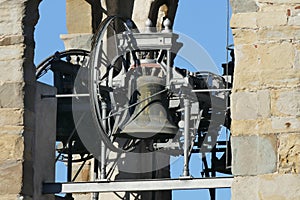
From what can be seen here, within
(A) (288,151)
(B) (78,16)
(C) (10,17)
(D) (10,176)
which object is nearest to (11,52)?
(C) (10,17)

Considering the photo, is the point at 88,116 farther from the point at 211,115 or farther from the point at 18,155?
the point at 18,155

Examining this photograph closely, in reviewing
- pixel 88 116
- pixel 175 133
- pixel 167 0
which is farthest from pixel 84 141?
pixel 167 0

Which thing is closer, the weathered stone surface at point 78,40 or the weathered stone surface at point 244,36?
the weathered stone surface at point 244,36

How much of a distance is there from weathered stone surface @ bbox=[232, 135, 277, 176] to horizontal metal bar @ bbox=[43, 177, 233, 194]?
1.70ft

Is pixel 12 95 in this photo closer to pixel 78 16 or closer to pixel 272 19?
pixel 272 19

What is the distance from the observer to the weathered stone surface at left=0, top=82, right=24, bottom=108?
39.2 ft

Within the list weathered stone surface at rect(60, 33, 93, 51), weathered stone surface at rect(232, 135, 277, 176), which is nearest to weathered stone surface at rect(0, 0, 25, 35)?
weathered stone surface at rect(232, 135, 277, 176)

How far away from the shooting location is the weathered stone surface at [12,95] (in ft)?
39.2

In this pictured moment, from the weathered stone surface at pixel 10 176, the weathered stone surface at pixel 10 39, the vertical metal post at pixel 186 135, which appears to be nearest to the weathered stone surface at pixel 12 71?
the weathered stone surface at pixel 10 39

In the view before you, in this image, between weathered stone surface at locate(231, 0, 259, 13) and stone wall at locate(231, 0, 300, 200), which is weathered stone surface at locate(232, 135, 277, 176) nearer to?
stone wall at locate(231, 0, 300, 200)

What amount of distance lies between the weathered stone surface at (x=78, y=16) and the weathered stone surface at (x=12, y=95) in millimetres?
4085

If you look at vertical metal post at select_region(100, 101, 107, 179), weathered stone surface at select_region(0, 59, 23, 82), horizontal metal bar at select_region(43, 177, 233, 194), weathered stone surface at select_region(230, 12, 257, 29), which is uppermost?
weathered stone surface at select_region(230, 12, 257, 29)

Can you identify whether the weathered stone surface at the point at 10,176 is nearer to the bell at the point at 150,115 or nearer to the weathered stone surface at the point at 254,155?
the bell at the point at 150,115

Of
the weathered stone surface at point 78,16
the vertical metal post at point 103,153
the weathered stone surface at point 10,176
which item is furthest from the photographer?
the weathered stone surface at point 78,16
